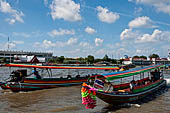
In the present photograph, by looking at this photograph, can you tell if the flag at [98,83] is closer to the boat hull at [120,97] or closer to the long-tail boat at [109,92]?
the long-tail boat at [109,92]

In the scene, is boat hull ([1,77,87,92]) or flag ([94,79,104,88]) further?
boat hull ([1,77,87,92])

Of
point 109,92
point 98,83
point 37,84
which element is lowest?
point 37,84

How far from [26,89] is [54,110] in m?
8.03

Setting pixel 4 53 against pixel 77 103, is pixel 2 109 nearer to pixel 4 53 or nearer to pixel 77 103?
pixel 77 103

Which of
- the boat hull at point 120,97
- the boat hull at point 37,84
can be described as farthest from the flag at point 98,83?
the boat hull at point 37,84

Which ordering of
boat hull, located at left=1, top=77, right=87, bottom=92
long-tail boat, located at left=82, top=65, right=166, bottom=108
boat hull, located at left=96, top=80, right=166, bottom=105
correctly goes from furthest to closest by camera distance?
boat hull, located at left=1, top=77, right=87, bottom=92 < boat hull, located at left=96, top=80, right=166, bottom=105 < long-tail boat, located at left=82, top=65, right=166, bottom=108

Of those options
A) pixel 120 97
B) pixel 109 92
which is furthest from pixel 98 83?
pixel 120 97

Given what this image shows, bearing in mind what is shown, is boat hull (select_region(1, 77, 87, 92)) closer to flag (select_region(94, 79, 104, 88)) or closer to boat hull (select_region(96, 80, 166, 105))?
flag (select_region(94, 79, 104, 88))

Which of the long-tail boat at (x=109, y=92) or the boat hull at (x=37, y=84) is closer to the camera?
the long-tail boat at (x=109, y=92)

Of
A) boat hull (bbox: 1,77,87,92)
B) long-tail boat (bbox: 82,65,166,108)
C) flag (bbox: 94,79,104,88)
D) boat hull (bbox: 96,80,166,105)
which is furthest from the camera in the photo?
boat hull (bbox: 1,77,87,92)

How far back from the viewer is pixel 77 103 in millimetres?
13531

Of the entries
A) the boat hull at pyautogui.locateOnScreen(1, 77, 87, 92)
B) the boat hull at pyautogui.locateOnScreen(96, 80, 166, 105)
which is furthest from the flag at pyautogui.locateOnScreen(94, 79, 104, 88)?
the boat hull at pyautogui.locateOnScreen(1, 77, 87, 92)

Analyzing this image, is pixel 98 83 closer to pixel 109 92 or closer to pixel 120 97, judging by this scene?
pixel 109 92

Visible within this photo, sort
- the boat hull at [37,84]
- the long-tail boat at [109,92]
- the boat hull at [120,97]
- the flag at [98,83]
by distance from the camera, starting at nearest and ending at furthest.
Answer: the long-tail boat at [109,92], the boat hull at [120,97], the flag at [98,83], the boat hull at [37,84]
